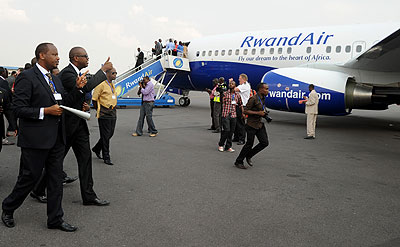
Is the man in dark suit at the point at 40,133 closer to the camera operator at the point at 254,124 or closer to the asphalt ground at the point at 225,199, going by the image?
the asphalt ground at the point at 225,199

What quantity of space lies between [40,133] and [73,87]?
84 centimetres

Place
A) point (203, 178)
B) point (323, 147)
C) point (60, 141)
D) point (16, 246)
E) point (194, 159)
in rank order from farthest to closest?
point (323, 147), point (194, 159), point (203, 178), point (60, 141), point (16, 246)

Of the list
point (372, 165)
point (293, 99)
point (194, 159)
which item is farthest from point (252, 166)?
point (293, 99)

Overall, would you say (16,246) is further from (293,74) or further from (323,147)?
(293,74)

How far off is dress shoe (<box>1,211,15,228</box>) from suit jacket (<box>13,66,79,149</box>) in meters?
0.78

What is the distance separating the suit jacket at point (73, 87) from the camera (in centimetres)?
378

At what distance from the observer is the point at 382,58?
33.9 ft

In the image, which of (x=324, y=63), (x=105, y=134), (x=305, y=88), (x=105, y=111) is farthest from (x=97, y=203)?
(x=324, y=63)

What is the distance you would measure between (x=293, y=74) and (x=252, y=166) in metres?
6.09

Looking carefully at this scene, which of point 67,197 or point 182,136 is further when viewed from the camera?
point 182,136

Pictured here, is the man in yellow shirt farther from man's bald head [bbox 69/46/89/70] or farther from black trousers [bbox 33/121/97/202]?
man's bald head [bbox 69/46/89/70]

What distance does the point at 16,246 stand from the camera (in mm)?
3088

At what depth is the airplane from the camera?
35.3 feet

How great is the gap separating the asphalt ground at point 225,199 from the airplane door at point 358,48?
513 cm
